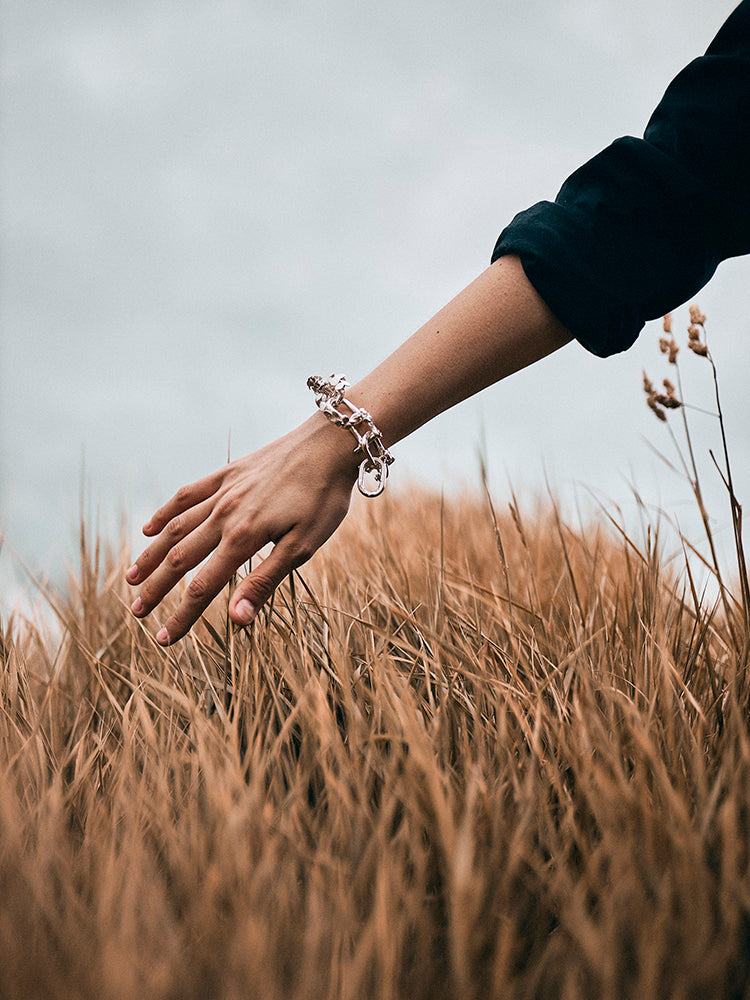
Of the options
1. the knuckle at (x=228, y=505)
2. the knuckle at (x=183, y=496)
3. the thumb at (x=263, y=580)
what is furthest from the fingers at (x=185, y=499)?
the thumb at (x=263, y=580)

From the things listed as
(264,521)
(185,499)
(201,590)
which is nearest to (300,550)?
(264,521)

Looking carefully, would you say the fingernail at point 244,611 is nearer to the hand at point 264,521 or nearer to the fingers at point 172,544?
the hand at point 264,521

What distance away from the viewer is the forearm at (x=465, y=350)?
955mm

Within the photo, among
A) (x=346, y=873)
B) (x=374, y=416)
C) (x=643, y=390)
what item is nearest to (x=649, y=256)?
(x=643, y=390)

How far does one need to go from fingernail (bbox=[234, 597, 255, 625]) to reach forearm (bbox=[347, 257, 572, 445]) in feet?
1.06

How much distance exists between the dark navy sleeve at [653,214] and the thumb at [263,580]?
52cm

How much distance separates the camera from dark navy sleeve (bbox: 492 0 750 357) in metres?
0.94

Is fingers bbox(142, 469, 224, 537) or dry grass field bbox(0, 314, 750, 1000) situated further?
fingers bbox(142, 469, 224, 537)

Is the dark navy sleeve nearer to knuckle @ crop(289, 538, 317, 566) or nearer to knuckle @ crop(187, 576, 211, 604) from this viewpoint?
knuckle @ crop(289, 538, 317, 566)

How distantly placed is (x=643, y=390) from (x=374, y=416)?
1.77 feet

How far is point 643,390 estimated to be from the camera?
120cm

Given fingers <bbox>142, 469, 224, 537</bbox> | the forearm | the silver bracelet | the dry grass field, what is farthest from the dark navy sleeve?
fingers <bbox>142, 469, 224, 537</bbox>

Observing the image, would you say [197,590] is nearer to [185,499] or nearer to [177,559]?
[177,559]

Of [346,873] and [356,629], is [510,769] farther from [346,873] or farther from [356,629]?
[356,629]
